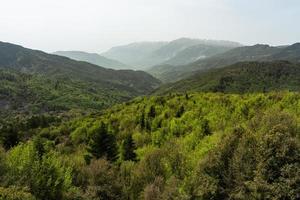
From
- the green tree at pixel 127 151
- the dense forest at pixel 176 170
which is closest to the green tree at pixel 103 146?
the dense forest at pixel 176 170

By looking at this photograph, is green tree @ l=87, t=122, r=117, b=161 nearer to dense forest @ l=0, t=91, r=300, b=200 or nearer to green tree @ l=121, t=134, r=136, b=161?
dense forest @ l=0, t=91, r=300, b=200

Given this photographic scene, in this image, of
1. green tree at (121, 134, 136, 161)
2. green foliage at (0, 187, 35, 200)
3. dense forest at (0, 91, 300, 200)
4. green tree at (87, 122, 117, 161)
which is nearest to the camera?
green foliage at (0, 187, 35, 200)

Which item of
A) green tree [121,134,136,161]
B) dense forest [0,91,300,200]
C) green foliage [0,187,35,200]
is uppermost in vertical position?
green foliage [0,187,35,200]

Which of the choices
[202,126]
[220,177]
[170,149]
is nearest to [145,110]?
[202,126]

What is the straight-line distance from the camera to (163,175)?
53.0m

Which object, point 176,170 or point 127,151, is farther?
point 127,151

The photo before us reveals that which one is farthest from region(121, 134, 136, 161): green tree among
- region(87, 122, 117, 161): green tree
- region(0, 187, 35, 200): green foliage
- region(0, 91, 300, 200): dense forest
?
region(0, 187, 35, 200): green foliage

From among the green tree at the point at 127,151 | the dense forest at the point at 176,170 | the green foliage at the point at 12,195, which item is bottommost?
the green tree at the point at 127,151

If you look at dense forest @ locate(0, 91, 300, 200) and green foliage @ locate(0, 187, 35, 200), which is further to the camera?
dense forest @ locate(0, 91, 300, 200)

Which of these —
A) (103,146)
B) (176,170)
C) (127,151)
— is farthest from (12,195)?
(127,151)

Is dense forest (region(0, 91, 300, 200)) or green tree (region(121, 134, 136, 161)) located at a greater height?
dense forest (region(0, 91, 300, 200))

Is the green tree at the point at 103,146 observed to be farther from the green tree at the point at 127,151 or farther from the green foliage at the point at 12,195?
the green foliage at the point at 12,195

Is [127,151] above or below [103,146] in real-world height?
below

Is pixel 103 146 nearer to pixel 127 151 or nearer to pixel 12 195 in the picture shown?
pixel 127 151
